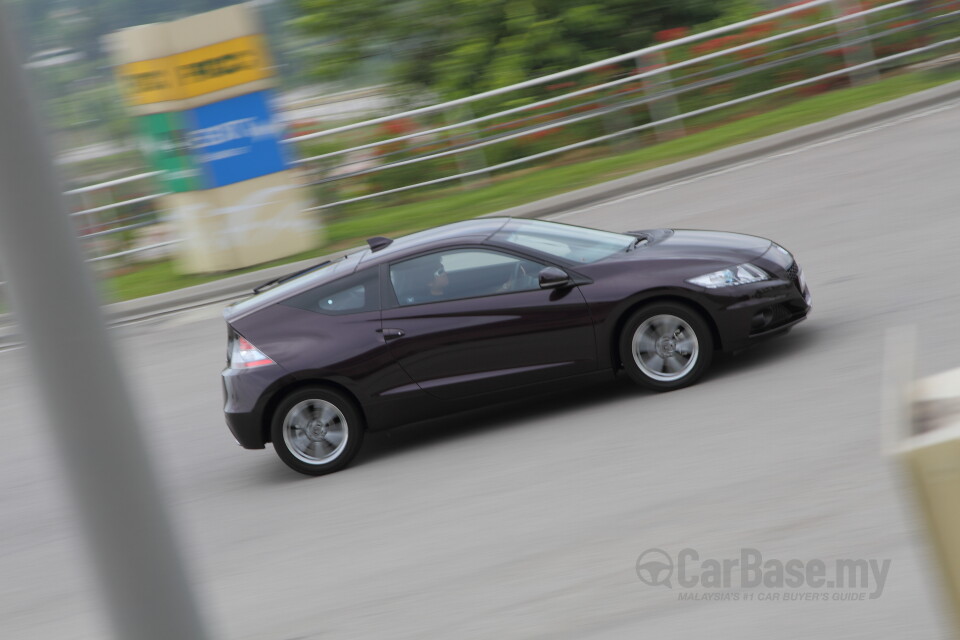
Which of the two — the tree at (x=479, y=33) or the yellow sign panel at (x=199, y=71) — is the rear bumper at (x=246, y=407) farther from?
the tree at (x=479, y=33)

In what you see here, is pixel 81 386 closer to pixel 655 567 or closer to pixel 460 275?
pixel 655 567

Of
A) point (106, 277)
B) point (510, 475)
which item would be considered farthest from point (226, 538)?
point (106, 277)

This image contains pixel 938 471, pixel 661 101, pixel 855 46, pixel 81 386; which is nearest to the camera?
pixel 938 471

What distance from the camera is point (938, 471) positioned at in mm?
2812

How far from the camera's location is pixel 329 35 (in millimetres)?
23094

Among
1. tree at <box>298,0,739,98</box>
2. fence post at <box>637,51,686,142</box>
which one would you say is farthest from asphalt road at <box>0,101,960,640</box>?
tree at <box>298,0,739,98</box>

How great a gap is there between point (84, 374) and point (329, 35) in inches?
828

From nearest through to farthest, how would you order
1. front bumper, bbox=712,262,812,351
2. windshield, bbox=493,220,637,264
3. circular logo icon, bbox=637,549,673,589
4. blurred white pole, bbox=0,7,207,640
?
1. blurred white pole, bbox=0,7,207,640
2. circular logo icon, bbox=637,549,673,589
3. front bumper, bbox=712,262,812,351
4. windshield, bbox=493,220,637,264

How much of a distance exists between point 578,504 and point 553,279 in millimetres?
2064

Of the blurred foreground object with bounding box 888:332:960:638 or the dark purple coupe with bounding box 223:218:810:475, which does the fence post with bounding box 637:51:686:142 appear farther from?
the blurred foreground object with bounding box 888:332:960:638

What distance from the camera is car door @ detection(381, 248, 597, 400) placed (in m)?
8.28

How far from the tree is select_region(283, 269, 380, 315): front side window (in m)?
12.8

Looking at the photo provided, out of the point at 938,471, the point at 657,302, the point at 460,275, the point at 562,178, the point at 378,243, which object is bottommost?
the point at 938,471

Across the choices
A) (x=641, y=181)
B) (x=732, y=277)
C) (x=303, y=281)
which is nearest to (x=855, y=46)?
(x=641, y=181)
